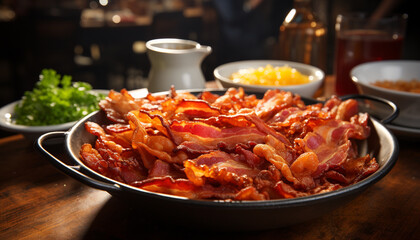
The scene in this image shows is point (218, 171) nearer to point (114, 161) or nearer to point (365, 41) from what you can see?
point (114, 161)

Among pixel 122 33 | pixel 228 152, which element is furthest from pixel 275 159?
pixel 122 33

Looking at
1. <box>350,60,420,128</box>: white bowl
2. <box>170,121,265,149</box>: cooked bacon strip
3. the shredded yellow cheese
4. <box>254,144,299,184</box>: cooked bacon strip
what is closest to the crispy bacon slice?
<box>170,121,265,149</box>: cooked bacon strip

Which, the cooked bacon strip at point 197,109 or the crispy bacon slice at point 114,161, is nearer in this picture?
the crispy bacon slice at point 114,161

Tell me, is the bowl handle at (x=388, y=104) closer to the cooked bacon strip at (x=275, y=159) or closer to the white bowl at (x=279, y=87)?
the white bowl at (x=279, y=87)

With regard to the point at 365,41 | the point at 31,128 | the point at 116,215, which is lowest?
the point at 116,215

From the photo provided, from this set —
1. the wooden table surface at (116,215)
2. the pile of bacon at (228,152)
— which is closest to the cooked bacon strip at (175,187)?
the pile of bacon at (228,152)

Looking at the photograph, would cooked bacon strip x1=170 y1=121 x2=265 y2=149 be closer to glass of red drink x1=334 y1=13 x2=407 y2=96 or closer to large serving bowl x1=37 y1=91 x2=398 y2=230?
large serving bowl x1=37 y1=91 x2=398 y2=230

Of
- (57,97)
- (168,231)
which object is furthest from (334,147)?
(57,97)
